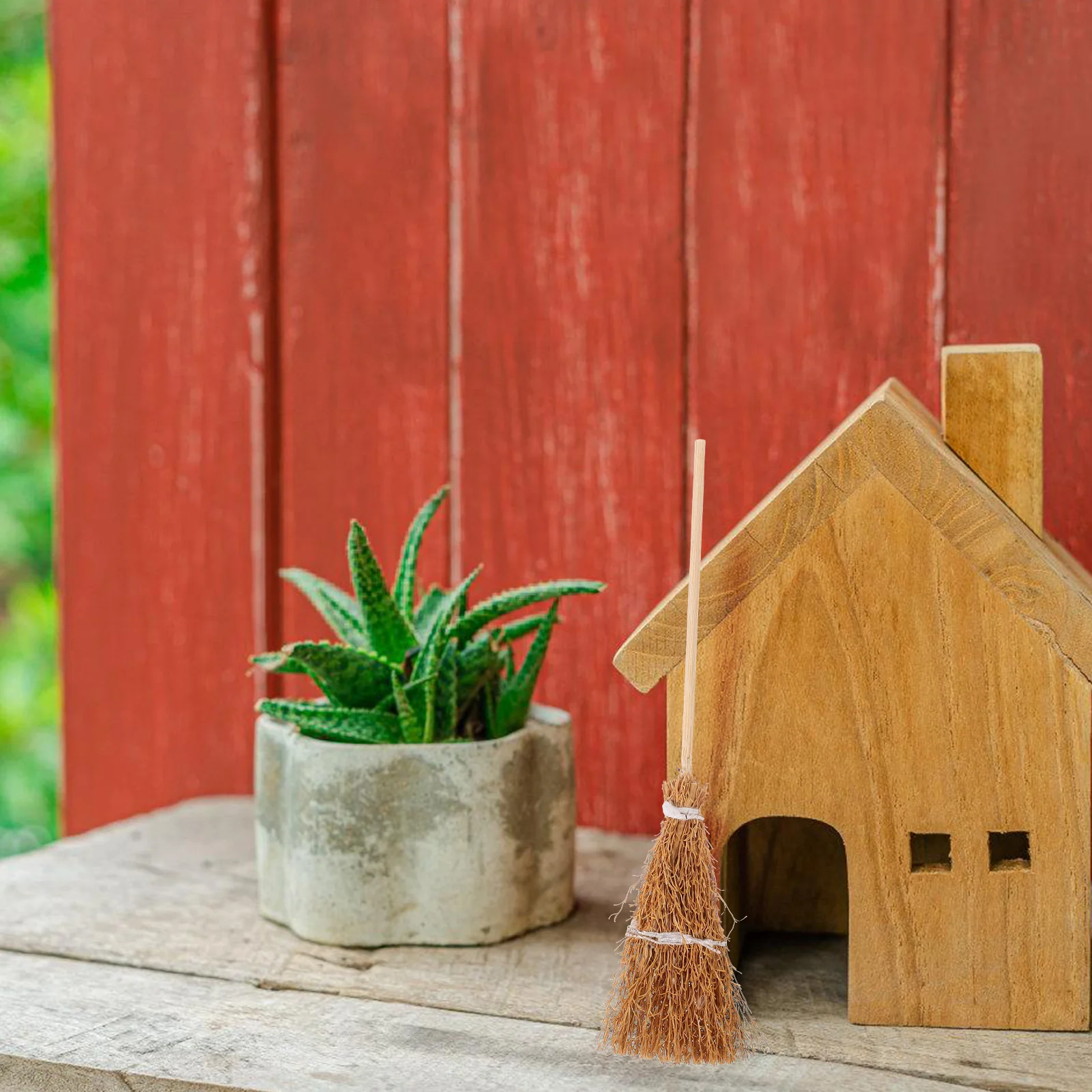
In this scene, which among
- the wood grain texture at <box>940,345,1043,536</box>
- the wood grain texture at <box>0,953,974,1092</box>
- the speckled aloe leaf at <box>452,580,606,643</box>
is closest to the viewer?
the wood grain texture at <box>0,953,974,1092</box>

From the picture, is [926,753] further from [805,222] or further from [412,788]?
[805,222]

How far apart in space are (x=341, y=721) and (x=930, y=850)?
40 centimetres

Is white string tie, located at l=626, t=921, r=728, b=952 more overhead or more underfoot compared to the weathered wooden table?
more overhead

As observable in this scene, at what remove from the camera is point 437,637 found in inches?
38.0

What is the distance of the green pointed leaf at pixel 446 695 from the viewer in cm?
99

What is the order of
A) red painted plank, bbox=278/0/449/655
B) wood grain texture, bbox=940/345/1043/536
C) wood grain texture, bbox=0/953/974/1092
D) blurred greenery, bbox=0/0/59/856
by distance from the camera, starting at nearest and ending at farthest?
wood grain texture, bbox=0/953/974/1092, wood grain texture, bbox=940/345/1043/536, red painted plank, bbox=278/0/449/655, blurred greenery, bbox=0/0/59/856

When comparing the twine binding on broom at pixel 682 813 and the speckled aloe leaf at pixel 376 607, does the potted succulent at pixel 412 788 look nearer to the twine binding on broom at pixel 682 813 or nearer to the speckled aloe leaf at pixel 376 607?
the speckled aloe leaf at pixel 376 607

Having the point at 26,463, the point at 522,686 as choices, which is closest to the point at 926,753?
the point at 522,686

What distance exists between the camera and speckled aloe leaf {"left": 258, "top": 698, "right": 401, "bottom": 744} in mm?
961

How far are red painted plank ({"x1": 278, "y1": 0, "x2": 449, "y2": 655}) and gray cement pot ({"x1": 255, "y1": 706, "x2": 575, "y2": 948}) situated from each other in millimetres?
337

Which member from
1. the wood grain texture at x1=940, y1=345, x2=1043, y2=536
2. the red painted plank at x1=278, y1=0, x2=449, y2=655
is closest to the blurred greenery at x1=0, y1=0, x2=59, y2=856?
the red painted plank at x1=278, y1=0, x2=449, y2=655

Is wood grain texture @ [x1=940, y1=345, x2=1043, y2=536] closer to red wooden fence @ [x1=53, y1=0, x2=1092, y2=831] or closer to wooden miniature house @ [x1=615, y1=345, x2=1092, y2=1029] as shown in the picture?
wooden miniature house @ [x1=615, y1=345, x2=1092, y2=1029]

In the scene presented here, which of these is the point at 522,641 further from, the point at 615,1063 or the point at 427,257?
the point at 615,1063

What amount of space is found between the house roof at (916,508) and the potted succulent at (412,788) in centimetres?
13
